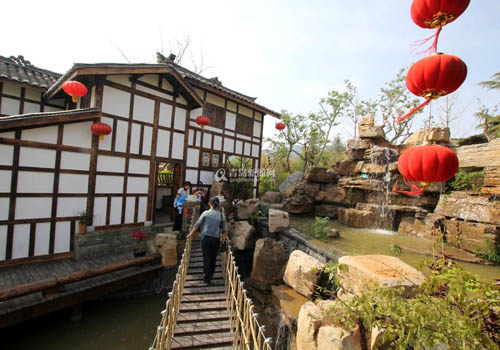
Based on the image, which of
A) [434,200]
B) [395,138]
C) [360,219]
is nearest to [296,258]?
[360,219]

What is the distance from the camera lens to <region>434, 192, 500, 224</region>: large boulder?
6711mm

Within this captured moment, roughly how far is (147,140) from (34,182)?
3.61 metres

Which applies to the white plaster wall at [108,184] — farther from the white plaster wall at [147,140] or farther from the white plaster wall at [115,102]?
the white plaster wall at [115,102]

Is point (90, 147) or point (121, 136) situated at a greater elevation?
point (121, 136)

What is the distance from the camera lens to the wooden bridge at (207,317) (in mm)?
3605

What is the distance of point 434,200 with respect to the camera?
898 centimetres

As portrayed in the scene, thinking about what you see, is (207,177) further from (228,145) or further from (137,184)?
(137,184)

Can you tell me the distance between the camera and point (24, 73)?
9.38m

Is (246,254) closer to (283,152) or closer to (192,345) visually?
(192,345)

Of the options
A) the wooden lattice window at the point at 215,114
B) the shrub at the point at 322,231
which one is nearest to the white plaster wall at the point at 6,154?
the wooden lattice window at the point at 215,114

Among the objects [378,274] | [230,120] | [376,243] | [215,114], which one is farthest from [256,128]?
[378,274]

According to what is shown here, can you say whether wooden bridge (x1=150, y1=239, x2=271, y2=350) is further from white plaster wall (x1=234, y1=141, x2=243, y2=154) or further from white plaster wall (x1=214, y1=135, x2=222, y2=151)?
white plaster wall (x1=234, y1=141, x2=243, y2=154)

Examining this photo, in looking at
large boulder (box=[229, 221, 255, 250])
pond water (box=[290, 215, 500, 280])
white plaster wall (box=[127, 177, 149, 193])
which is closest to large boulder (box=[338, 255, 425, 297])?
pond water (box=[290, 215, 500, 280])

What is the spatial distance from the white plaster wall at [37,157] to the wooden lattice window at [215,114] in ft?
21.0
